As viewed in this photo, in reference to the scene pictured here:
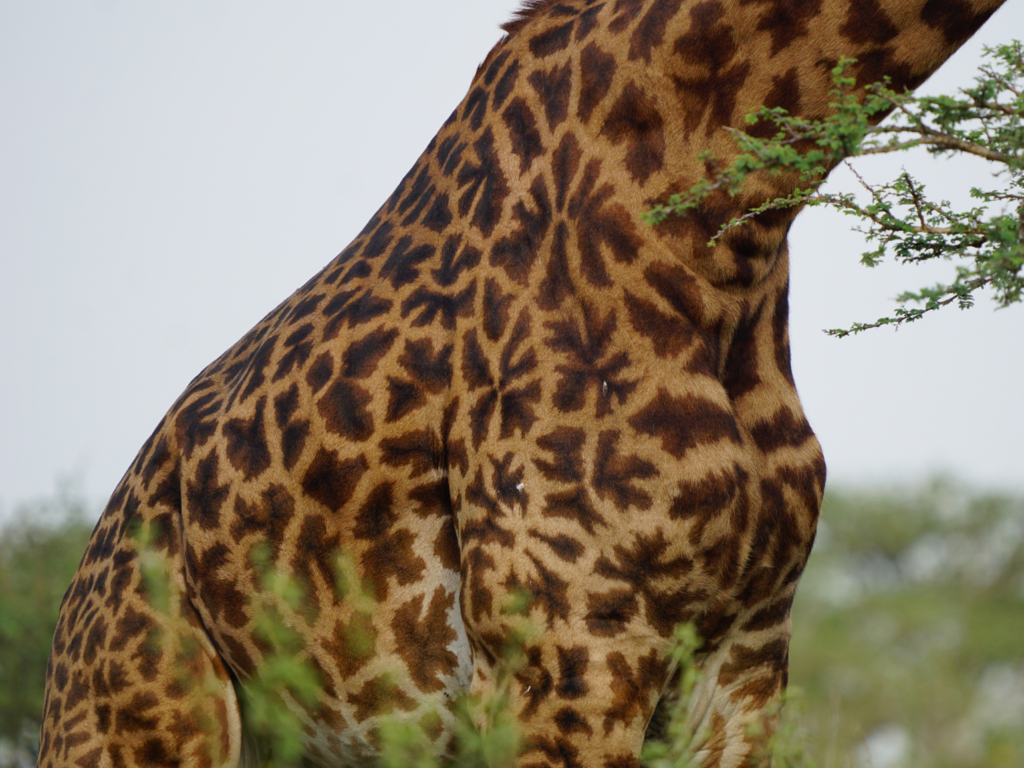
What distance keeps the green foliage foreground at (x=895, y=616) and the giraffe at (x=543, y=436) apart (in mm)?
2829

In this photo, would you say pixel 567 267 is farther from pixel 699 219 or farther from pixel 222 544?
pixel 222 544

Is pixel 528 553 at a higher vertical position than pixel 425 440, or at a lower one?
lower

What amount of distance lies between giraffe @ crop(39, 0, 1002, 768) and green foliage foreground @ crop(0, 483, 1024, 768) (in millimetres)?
2829

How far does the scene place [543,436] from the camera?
250cm

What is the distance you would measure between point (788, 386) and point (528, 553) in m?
0.83

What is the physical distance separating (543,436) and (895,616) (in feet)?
73.2

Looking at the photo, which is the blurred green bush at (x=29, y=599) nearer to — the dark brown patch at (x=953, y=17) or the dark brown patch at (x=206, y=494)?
the dark brown patch at (x=206, y=494)

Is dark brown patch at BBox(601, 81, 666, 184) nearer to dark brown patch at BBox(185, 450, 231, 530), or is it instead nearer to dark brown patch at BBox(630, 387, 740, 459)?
dark brown patch at BBox(630, 387, 740, 459)

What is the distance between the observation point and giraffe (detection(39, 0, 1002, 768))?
246 centimetres

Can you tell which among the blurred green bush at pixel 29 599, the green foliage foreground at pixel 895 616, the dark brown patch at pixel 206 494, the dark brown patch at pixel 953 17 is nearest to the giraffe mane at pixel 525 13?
the dark brown patch at pixel 953 17

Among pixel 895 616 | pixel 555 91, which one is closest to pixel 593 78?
pixel 555 91

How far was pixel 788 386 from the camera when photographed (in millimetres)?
2764

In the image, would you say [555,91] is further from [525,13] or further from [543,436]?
[543,436]

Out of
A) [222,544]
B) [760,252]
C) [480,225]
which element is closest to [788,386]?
[760,252]
